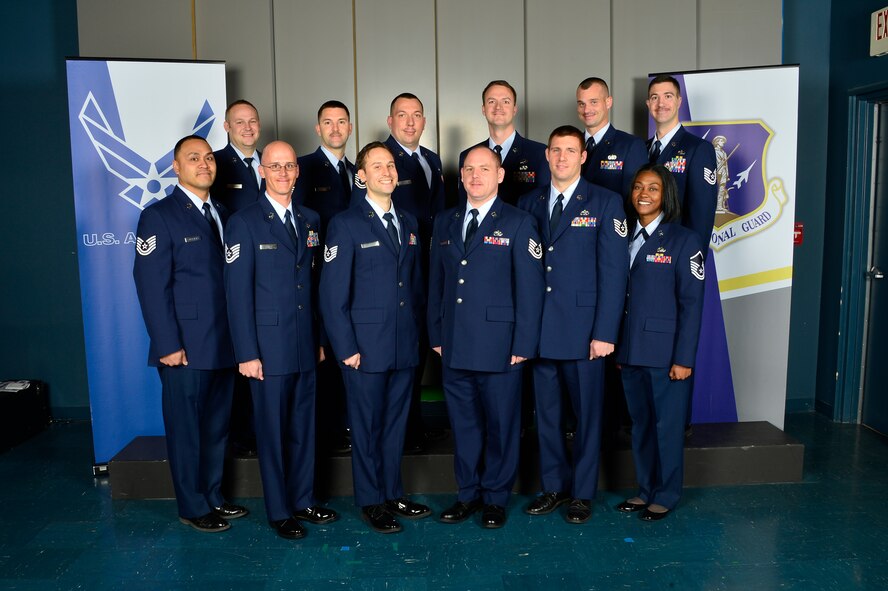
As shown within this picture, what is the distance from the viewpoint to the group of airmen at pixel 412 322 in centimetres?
339

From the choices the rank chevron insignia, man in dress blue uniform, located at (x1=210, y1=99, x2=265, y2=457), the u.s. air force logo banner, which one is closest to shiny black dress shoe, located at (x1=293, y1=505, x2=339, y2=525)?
man in dress blue uniform, located at (x1=210, y1=99, x2=265, y2=457)

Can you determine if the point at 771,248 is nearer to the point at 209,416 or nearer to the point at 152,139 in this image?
the point at 209,416

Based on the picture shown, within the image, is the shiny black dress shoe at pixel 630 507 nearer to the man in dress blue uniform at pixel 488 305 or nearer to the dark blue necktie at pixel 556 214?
the man in dress blue uniform at pixel 488 305

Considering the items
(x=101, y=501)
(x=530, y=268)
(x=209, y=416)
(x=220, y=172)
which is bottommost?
(x=101, y=501)

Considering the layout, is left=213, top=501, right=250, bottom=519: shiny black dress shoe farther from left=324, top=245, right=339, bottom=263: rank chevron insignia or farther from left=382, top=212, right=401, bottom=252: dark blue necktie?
left=382, top=212, right=401, bottom=252: dark blue necktie

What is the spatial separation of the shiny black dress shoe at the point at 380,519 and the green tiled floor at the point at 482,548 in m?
0.06

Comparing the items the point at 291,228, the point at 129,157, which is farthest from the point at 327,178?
the point at 129,157

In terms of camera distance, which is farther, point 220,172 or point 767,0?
point 767,0

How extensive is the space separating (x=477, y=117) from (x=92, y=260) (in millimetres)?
2736

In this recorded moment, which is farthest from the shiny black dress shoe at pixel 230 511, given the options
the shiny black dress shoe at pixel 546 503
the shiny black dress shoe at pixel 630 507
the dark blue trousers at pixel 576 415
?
the shiny black dress shoe at pixel 630 507

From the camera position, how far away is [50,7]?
524 cm

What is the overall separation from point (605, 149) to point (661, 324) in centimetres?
107

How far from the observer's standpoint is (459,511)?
3627 millimetres

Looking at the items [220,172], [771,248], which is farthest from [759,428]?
[220,172]
